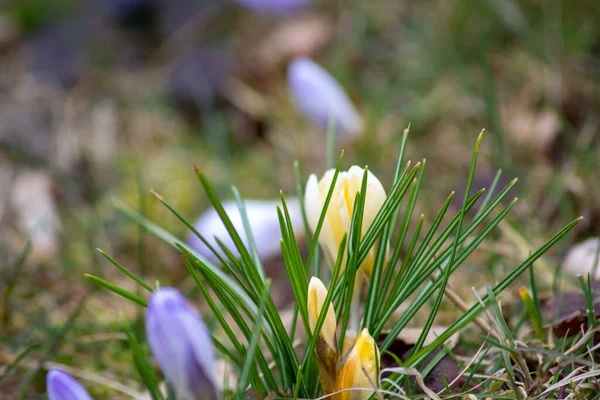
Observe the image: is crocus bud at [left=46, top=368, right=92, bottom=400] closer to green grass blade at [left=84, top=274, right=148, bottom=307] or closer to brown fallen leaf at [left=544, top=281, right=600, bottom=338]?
green grass blade at [left=84, top=274, right=148, bottom=307]

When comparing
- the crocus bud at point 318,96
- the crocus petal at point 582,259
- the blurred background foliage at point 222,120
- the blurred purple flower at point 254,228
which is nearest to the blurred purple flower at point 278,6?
the blurred background foliage at point 222,120

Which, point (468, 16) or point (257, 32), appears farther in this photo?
point (257, 32)

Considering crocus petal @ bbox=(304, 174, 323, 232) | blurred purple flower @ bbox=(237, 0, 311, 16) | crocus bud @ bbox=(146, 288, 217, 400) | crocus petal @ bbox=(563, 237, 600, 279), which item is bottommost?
crocus petal @ bbox=(563, 237, 600, 279)

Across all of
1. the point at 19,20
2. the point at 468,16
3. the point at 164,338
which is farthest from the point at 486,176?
A: the point at 19,20

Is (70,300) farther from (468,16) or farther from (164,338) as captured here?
(468,16)

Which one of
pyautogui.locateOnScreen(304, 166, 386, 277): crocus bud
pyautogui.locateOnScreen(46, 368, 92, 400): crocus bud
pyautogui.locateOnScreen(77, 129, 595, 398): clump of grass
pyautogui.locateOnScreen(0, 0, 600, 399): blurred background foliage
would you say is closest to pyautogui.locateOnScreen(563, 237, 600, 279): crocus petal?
pyautogui.locateOnScreen(0, 0, 600, 399): blurred background foliage

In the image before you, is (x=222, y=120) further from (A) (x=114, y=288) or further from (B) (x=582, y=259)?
(A) (x=114, y=288)
